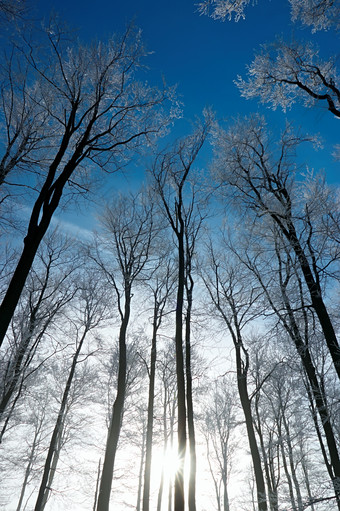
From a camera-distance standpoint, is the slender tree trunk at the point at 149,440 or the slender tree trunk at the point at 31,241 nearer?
the slender tree trunk at the point at 31,241

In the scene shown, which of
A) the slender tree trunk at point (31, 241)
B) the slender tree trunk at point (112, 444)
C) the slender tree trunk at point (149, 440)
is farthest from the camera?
the slender tree trunk at point (149, 440)

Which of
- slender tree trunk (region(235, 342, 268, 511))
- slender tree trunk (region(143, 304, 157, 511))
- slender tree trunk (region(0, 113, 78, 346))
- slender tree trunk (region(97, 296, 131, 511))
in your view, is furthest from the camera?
slender tree trunk (region(143, 304, 157, 511))

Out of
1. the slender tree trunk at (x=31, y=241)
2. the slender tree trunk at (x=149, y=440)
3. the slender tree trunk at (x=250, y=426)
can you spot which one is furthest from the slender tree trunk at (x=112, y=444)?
the slender tree trunk at (x=31, y=241)

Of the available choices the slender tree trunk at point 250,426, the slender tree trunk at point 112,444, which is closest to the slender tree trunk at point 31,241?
the slender tree trunk at point 112,444

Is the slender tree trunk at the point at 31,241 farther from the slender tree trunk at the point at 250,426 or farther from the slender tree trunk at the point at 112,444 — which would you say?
the slender tree trunk at the point at 250,426

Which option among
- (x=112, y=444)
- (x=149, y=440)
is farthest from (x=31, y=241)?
(x=149, y=440)

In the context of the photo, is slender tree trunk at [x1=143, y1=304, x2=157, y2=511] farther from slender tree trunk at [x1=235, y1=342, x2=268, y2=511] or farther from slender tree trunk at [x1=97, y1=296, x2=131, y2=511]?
slender tree trunk at [x1=235, y1=342, x2=268, y2=511]

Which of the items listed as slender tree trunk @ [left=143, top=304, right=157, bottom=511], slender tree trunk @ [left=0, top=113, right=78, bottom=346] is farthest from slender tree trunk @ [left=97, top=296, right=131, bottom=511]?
slender tree trunk @ [left=0, top=113, right=78, bottom=346]

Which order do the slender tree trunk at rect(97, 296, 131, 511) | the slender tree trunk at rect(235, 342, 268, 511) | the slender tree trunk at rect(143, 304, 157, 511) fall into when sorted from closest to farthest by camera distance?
1. the slender tree trunk at rect(97, 296, 131, 511)
2. the slender tree trunk at rect(235, 342, 268, 511)
3. the slender tree trunk at rect(143, 304, 157, 511)

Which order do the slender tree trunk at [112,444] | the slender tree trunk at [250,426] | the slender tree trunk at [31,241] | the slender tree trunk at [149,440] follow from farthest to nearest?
the slender tree trunk at [149,440] < the slender tree trunk at [250,426] < the slender tree trunk at [112,444] < the slender tree trunk at [31,241]

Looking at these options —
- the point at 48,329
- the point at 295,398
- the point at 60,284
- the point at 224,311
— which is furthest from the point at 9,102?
the point at 295,398

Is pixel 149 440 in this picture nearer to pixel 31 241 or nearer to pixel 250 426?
pixel 250 426

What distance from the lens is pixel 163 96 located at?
8.00m

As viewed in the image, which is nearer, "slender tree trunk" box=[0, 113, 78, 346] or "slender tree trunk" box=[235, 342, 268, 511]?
"slender tree trunk" box=[0, 113, 78, 346]
